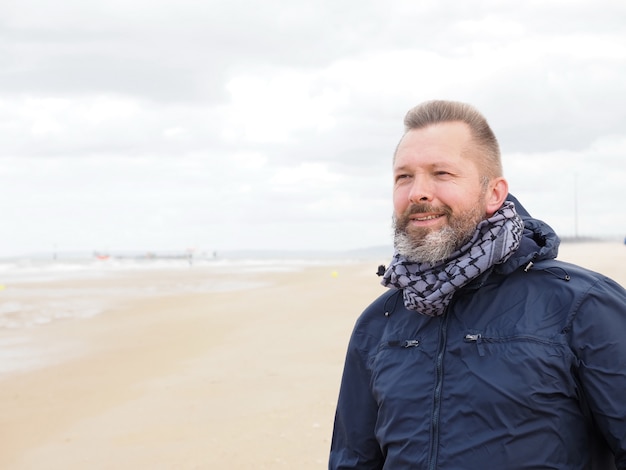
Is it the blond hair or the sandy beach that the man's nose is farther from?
the sandy beach

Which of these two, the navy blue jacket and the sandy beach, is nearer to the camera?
the navy blue jacket

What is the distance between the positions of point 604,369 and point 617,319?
0.15 metres

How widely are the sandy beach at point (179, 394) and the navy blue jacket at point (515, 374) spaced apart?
3.32 meters

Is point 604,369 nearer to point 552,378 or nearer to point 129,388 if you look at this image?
point 552,378

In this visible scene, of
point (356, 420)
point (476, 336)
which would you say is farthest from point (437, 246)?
point (356, 420)

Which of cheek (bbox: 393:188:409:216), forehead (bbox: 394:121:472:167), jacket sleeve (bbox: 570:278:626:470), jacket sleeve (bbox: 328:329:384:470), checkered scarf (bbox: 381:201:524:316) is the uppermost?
forehead (bbox: 394:121:472:167)

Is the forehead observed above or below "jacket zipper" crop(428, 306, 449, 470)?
above

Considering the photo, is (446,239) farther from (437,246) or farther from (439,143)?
(439,143)

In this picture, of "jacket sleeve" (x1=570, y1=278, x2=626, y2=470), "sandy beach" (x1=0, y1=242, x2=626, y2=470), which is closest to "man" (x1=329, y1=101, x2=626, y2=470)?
"jacket sleeve" (x1=570, y1=278, x2=626, y2=470)

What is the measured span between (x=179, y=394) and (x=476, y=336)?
644cm

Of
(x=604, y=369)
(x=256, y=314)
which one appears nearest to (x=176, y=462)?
(x=604, y=369)

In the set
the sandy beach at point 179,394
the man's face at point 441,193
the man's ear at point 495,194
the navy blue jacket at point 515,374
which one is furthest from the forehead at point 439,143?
the sandy beach at point 179,394

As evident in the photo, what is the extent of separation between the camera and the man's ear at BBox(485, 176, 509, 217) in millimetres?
2207

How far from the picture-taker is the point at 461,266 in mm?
2084
